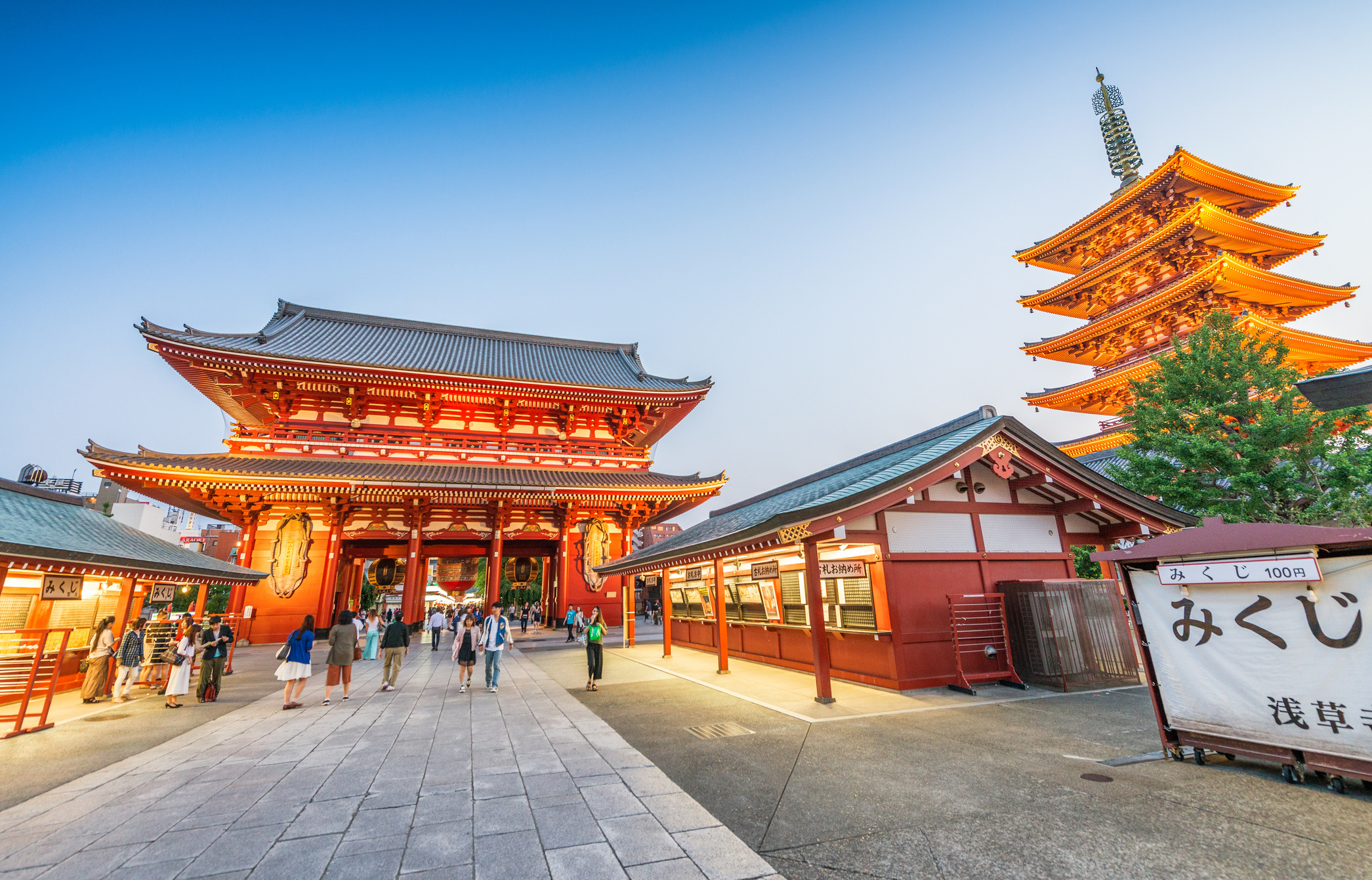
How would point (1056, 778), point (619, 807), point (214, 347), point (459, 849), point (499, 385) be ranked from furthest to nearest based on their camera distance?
point (499, 385) → point (214, 347) → point (1056, 778) → point (619, 807) → point (459, 849)

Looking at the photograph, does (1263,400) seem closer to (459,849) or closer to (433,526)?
(459,849)

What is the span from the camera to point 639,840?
13.5ft

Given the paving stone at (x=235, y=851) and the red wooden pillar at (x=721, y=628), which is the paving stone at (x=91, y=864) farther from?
the red wooden pillar at (x=721, y=628)

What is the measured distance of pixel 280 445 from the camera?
2009cm

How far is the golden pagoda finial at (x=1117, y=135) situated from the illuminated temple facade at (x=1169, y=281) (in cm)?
26

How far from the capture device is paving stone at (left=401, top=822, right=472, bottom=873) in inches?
149

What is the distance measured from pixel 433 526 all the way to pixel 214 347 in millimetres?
9671

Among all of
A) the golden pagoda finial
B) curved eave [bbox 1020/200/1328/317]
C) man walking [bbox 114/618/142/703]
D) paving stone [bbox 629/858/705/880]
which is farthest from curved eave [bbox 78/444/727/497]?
the golden pagoda finial

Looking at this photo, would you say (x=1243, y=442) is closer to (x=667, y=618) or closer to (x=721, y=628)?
(x=721, y=628)

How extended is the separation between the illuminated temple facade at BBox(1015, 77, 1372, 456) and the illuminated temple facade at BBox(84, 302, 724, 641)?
18.7 metres

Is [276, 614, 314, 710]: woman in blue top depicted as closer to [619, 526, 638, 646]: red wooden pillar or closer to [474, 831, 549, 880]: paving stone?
[474, 831, 549, 880]: paving stone

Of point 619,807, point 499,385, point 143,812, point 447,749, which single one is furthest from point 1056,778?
point 499,385

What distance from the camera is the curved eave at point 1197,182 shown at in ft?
73.8

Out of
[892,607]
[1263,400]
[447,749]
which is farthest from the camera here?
[1263,400]
